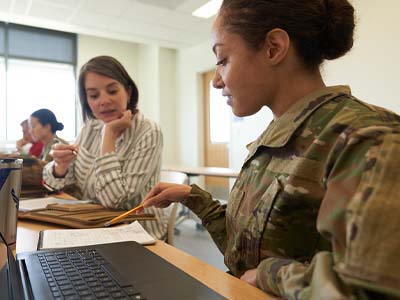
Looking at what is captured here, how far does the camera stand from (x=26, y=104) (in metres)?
5.37

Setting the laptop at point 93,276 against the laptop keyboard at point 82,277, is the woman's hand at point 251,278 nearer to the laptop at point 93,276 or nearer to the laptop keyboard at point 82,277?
the laptop at point 93,276

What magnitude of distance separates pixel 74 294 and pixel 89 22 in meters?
4.66

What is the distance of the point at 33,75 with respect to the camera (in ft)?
17.8

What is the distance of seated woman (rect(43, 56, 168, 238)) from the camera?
122 cm

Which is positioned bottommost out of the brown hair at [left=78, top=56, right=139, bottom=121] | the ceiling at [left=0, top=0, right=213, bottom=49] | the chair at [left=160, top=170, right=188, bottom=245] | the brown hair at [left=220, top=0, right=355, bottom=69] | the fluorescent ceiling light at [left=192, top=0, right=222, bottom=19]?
the chair at [left=160, top=170, right=188, bottom=245]

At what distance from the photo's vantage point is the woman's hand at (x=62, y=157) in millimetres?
1437

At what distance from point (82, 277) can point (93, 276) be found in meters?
0.02

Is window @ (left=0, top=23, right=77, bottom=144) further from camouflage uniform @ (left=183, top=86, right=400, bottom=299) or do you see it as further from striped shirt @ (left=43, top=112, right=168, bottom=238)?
camouflage uniform @ (left=183, top=86, right=400, bottom=299)

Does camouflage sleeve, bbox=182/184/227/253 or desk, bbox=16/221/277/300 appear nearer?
desk, bbox=16/221/277/300

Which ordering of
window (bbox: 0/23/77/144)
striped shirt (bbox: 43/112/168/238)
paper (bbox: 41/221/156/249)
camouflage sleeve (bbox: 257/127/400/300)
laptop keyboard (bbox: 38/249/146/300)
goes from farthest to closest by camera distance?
window (bbox: 0/23/77/144) < striped shirt (bbox: 43/112/168/238) < paper (bbox: 41/221/156/249) < laptop keyboard (bbox: 38/249/146/300) < camouflage sleeve (bbox: 257/127/400/300)

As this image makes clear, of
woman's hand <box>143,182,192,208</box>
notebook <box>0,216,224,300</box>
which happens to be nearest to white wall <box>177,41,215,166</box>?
woman's hand <box>143,182,192,208</box>

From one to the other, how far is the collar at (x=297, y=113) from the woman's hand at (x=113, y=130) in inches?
29.4

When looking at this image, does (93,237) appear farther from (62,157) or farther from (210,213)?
(62,157)

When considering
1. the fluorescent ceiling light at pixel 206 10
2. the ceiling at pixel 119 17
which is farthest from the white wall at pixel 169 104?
the fluorescent ceiling light at pixel 206 10
